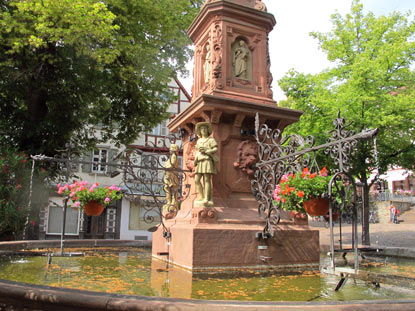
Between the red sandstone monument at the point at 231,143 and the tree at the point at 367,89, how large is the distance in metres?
6.64

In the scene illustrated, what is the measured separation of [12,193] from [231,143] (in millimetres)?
6968

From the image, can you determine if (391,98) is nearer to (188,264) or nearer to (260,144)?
(260,144)

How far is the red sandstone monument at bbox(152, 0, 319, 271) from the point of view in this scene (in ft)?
19.4

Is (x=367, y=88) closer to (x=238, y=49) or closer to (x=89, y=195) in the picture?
(x=238, y=49)

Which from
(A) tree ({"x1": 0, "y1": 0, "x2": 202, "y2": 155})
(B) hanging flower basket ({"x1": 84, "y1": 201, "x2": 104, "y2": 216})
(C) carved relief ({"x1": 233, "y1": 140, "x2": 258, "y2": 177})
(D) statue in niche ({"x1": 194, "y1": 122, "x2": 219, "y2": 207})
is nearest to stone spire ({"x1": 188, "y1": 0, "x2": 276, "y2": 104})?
(C) carved relief ({"x1": 233, "y1": 140, "x2": 258, "y2": 177})

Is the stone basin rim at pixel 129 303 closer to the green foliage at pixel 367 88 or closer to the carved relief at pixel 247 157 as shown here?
the carved relief at pixel 247 157

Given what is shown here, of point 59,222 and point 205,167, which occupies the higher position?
point 205,167

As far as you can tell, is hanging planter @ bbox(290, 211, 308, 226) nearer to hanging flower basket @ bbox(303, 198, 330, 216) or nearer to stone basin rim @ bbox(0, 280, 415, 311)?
hanging flower basket @ bbox(303, 198, 330, 216)

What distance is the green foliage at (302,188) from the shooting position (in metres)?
4.87

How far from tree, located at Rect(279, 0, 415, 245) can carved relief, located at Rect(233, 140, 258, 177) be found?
281 inches

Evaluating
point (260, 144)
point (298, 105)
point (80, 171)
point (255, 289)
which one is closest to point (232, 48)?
point (260, 144)

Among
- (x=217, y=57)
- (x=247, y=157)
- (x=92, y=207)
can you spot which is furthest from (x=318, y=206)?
(x=92, y=207)

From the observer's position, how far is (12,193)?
10570 millimetres

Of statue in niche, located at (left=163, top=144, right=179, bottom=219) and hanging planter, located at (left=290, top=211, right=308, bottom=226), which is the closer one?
hanging planter, located at (left=290, top=211, right=308, bottom=226)
